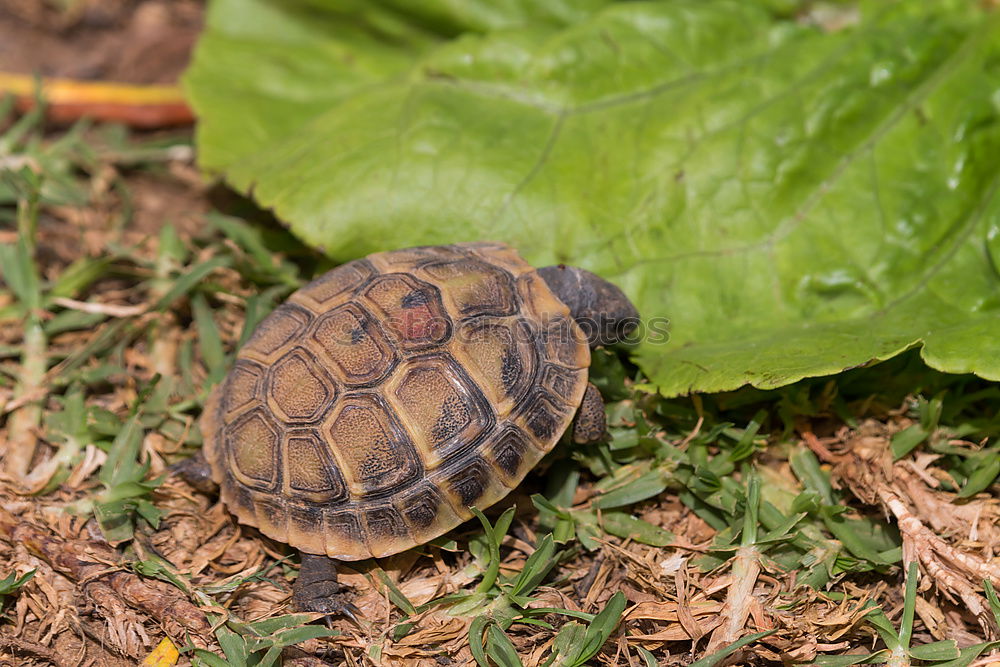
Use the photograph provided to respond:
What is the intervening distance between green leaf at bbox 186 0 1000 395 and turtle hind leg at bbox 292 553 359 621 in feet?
4.54

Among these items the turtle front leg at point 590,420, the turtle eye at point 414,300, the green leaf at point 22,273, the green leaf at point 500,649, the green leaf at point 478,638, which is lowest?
the green leaf at point 22,273

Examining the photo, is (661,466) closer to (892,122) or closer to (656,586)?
(656,586)

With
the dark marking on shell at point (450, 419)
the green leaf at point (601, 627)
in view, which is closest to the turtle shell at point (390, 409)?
the dark marking on shell at point (450, 419)

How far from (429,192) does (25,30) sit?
377 centimetres

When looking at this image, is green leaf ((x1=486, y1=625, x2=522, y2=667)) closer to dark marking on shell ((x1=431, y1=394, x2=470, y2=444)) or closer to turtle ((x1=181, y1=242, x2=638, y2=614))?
turtle ((x1=181, y1=242, x2=638, y2=614))

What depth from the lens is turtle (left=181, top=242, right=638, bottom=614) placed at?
296cm

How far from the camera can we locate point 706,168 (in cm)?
354

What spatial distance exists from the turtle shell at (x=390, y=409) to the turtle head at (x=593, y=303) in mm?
171

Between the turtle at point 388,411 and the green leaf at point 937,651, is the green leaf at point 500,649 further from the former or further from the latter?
the green leaf at point 937,651

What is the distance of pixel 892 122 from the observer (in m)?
3.53

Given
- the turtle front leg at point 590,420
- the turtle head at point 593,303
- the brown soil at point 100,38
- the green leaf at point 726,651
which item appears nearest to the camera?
the green leaf at point 726,651

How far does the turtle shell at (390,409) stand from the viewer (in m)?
2.96

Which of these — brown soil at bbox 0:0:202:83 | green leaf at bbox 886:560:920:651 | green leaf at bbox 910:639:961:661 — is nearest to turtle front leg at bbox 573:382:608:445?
green leaf at bbox 886:560:920:651

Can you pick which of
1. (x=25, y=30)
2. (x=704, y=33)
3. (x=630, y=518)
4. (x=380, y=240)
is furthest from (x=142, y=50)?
(x=630, y=518)
